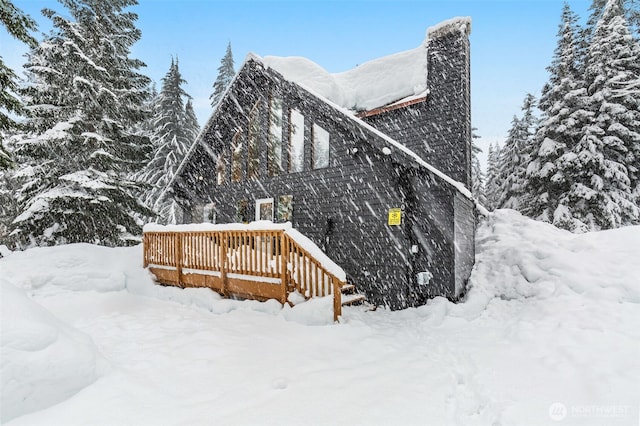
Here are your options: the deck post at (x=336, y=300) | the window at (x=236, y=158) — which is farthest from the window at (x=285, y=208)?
the deck post at (x=336, y=300)

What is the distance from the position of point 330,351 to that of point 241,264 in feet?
9.83

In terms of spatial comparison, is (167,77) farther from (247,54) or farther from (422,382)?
(422,382)

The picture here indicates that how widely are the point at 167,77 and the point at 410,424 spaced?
2398 cm

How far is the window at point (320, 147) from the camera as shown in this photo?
28.9ft

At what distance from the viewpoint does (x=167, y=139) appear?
20.5 metres

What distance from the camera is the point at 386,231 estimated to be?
7.73 metres

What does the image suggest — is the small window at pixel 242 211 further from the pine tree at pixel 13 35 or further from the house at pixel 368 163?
the pine tree at pixel 13 35

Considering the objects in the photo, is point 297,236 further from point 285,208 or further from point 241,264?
point 285,208

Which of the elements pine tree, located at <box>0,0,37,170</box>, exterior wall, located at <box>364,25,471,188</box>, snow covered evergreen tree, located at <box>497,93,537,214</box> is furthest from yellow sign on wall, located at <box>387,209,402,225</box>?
snow covered evergreen tree, located at <box>497,93,537,214</box>

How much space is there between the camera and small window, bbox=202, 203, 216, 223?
11.3m

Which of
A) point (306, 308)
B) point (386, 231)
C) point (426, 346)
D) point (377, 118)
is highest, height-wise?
point (377, 118)

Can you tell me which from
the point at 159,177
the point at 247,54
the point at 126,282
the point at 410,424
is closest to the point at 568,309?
the point at 410,424

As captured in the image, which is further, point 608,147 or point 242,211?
point 608,147

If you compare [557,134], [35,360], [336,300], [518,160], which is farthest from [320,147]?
[518,160]
